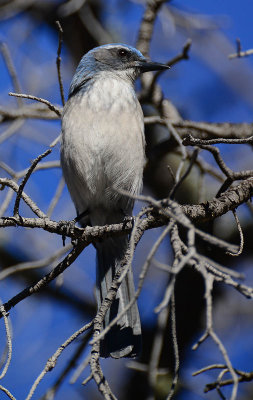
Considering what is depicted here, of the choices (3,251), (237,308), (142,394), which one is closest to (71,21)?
(3,251)

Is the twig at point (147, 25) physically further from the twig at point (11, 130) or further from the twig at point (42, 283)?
the twig at point (42, 283)

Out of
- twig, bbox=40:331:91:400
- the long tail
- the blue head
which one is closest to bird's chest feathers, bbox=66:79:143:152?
the blue head

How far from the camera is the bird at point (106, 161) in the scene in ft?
12.7

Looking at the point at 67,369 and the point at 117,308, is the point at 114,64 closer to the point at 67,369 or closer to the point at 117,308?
the point at 117,308

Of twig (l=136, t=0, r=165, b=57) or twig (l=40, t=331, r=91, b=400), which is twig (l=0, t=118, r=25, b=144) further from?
twig (l=40, t=331, r=91, b=400)

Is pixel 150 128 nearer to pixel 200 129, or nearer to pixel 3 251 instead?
pixel 200 129

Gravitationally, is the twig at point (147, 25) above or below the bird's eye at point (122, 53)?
above

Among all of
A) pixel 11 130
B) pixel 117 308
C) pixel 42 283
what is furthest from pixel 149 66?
pixel 42 283

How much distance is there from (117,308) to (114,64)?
78.2 inches

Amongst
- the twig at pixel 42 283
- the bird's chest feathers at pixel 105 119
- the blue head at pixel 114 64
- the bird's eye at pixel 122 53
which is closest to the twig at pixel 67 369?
the twig at pixel 42 283

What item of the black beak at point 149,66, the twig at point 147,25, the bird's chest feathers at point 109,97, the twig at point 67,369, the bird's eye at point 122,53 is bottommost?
the twig at point 67,369

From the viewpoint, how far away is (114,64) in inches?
183

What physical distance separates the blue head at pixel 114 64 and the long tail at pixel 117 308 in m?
1.23

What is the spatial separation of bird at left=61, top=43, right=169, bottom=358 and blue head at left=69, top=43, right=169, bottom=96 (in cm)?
8
